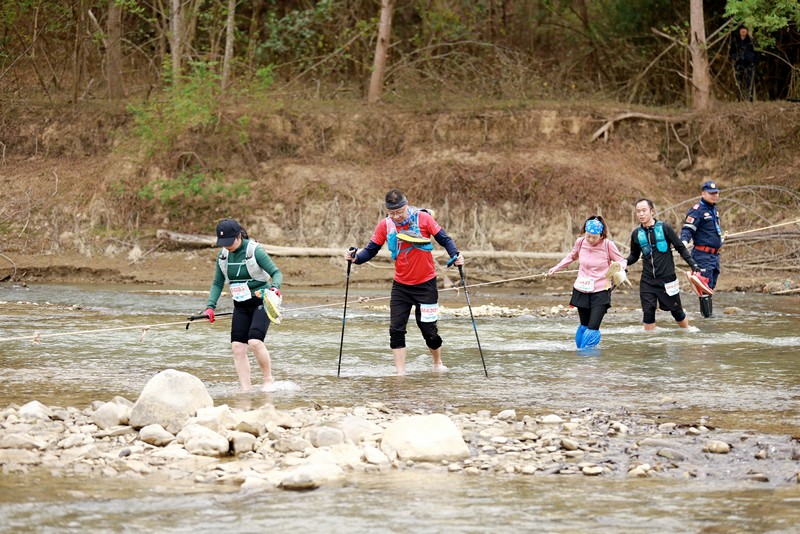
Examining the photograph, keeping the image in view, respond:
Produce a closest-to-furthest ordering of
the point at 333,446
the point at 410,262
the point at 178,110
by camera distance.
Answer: the point at 333,446
the point at 410,262
the point at 178,110

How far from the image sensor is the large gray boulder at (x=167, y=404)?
328 inches

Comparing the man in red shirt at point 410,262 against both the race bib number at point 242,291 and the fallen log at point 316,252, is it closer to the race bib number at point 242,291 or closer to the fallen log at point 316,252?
the race bib number at point 242,291

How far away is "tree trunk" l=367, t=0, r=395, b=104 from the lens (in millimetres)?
28500

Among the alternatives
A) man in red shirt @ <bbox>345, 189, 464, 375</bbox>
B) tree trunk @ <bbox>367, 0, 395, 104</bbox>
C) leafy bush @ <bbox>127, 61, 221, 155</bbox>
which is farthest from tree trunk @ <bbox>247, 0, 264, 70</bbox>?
man in red shirt @ <bbox>345, 189, 464, 375</bbox>

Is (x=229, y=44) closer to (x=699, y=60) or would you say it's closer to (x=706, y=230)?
(x=699, y=60)

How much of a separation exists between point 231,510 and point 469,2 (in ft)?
91.9

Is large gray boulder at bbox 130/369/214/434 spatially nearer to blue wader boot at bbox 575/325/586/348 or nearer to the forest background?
blue wader boot at bbox 575/325/586/348

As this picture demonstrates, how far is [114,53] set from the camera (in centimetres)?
3092

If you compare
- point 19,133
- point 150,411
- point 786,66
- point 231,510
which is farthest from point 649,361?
point 19,133

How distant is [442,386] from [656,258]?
16.1 ft

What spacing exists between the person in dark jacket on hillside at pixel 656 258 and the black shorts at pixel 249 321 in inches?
222

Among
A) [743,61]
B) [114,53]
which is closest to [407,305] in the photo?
[743,61]

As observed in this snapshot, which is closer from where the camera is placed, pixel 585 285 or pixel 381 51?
pixel 585 285

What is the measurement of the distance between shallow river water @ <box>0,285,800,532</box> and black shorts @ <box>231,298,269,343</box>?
0.54 metres
